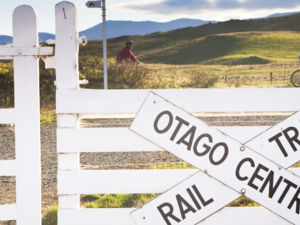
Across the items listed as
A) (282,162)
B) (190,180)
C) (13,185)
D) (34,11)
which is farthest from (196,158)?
(13,185)

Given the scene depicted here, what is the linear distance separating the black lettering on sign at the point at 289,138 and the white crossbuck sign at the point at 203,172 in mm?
101

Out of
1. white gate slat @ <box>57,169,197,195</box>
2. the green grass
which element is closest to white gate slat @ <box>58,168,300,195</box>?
white gate slat @ <box>57,169,197,195</box>

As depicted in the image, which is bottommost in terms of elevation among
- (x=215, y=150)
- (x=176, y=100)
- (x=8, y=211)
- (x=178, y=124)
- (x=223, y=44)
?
(x=8, y=211)

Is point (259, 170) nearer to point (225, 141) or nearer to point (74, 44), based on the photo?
point (225, 141)

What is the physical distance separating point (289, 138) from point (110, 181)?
1064 mm

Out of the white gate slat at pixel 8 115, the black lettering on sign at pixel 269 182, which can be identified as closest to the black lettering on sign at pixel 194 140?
the black lettering on sign at pixel 269 182

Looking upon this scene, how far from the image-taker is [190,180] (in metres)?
2.82

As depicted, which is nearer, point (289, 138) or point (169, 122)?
point (169, 122)

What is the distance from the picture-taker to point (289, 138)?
9.55 feet

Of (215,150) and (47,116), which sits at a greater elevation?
(215,150)

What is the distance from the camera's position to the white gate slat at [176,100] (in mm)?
2943

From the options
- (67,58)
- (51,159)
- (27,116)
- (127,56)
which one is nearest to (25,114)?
(27,116)

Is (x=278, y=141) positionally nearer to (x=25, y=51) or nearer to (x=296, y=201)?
(x=296, y=201)

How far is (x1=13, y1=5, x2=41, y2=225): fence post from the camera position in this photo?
3.07 metres
